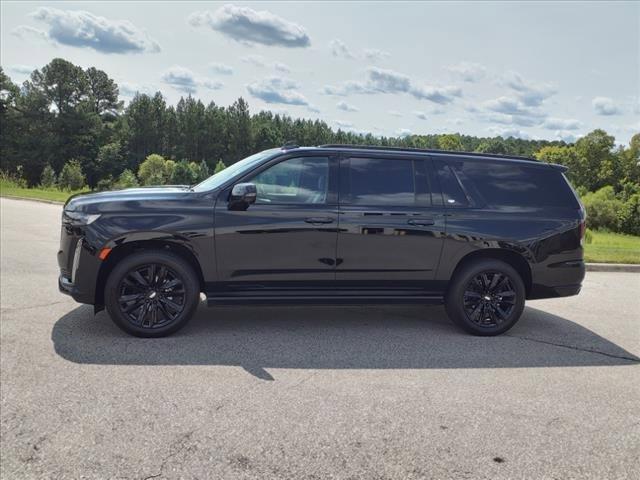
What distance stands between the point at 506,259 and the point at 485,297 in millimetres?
508

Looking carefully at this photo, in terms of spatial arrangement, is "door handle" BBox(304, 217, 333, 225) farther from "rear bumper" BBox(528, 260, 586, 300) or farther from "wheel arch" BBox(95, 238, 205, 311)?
"rear bumper" BBox(528, 260, 586, 300)

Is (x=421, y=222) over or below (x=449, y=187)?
below

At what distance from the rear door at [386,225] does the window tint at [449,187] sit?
0.46 feet

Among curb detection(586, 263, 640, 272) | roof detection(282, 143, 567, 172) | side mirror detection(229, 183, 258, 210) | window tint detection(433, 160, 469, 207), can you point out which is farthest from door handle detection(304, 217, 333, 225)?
Answer: curb detection(586, 263, 640, 272)

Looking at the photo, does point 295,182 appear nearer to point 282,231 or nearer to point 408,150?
point 282,231

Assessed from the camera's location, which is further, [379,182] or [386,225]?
[379,182]

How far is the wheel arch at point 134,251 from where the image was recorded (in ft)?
17.2

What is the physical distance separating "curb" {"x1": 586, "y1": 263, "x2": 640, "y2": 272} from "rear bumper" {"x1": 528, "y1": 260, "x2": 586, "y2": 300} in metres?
5.01

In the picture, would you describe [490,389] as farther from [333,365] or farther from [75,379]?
[75,379]

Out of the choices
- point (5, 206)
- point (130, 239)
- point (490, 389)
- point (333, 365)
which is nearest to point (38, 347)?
point (130, 239)

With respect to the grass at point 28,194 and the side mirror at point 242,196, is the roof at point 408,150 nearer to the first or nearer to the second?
the side mirror at point 242,196

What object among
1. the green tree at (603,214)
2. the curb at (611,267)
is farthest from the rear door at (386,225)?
the green tree at (603,214)

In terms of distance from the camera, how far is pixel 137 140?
11194cm

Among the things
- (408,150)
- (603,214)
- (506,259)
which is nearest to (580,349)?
(506,259)
